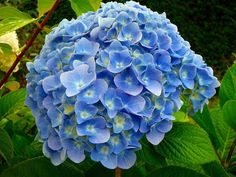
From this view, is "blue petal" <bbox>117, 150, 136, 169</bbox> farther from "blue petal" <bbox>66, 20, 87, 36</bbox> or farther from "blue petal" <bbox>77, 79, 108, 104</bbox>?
"blue petal" <bbox>66, 20, 87, 36</bbox>

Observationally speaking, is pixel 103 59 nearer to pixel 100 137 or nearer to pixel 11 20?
pixel 100 137

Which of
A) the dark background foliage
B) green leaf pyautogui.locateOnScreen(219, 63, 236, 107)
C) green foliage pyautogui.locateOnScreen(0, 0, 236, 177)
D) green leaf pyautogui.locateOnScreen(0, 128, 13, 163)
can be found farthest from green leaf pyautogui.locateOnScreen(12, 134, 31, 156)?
the dark background foliage

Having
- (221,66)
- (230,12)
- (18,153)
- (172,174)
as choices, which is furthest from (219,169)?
(230,12)

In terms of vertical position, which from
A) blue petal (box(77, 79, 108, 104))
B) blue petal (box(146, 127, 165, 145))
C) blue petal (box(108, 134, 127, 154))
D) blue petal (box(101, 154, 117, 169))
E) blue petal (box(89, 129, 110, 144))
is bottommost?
blue petal (box(101, 154, 117, 169))

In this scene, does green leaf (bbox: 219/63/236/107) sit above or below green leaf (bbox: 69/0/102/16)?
below

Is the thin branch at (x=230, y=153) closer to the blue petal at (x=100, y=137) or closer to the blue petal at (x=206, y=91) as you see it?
the blue petal at (x=206, y=91)

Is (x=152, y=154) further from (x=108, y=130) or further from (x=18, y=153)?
(x=18, y=153)
